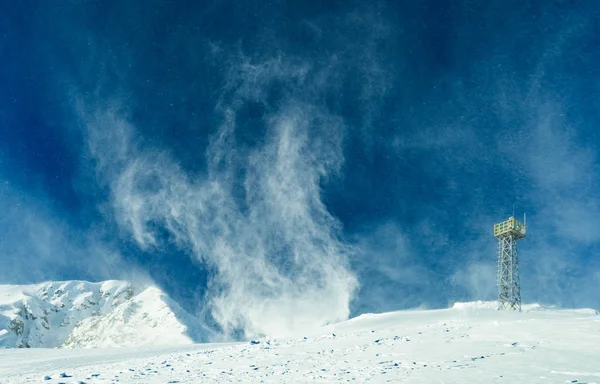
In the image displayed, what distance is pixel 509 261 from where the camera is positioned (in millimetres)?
35750

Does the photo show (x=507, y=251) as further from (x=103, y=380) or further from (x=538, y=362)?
(x=103, y=380)

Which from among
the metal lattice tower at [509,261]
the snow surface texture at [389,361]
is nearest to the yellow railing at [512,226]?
the metal lattice tower at [509,261]

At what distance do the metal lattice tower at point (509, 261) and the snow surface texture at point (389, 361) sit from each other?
17.2 m

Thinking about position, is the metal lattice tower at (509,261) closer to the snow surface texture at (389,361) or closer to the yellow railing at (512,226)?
the yellow railing at (512,226)

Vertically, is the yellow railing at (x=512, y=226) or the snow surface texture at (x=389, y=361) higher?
the yellow railing at (x=512, y=226)

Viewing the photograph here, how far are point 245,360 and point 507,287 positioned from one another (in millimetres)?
27577

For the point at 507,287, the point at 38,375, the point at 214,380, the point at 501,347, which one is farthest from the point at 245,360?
the point at 507,287

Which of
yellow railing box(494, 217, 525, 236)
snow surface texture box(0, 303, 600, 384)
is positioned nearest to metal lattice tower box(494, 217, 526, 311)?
yellow railing box(494, 217, 525, 236)

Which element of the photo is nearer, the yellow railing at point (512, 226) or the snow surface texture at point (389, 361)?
the snow surface texture at point (389, 361)

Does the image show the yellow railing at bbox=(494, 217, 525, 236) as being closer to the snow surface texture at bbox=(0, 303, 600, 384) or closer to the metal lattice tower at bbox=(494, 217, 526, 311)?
the metal lattice tower at bbox=(494, 217, 526, 311)

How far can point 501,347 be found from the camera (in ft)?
46.9

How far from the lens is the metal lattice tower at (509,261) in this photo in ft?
114

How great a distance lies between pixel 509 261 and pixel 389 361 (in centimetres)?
2668

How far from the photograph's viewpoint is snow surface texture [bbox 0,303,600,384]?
37.5 feet
